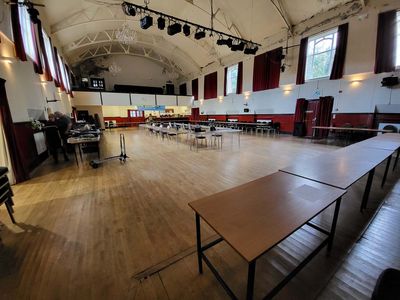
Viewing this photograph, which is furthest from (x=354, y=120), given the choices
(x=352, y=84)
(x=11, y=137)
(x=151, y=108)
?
(x=151, y=108)

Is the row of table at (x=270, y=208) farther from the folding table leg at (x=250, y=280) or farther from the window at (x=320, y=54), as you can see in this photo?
the window at (x=320, y=54)

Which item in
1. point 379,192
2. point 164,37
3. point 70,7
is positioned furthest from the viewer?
point 164,37

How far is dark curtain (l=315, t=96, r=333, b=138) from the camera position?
7967 mm

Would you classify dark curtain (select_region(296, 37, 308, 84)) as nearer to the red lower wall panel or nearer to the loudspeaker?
the loudspeaker

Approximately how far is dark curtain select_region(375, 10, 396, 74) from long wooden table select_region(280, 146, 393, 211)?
19.6ft

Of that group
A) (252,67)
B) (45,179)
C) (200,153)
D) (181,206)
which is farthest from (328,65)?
(45,179)

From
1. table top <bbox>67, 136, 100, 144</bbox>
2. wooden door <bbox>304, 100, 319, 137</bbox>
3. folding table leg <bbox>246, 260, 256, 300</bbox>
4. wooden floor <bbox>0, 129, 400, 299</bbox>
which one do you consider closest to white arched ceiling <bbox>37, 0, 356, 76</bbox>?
wooden door <bbox>304, 100, 319, 137</bbox>

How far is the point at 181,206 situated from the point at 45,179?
315 cm

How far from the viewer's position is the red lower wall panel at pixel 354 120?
6.89 metres

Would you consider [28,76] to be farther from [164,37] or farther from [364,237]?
[164,37]

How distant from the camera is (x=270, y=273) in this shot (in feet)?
4.55

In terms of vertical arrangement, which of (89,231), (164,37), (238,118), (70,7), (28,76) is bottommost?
(89,231)

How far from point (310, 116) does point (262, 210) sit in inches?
375

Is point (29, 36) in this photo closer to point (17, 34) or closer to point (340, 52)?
point (17, 34)
